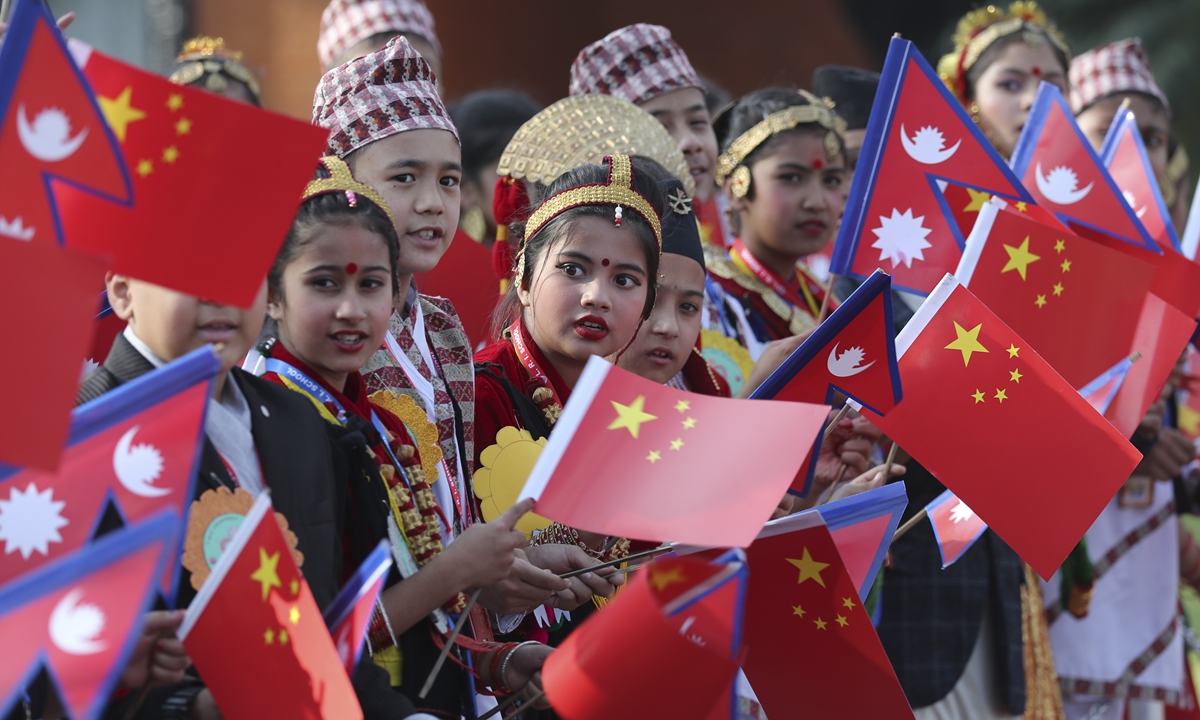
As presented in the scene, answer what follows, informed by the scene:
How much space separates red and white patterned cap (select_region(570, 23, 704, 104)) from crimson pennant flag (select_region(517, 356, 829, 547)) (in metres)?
2.51

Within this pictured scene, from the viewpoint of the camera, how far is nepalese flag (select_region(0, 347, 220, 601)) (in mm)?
1773

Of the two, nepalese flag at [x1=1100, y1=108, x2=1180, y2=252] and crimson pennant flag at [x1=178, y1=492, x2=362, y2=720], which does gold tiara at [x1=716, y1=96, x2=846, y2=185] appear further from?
crimson pennant flag at [x1=178, y1=492, x2=362, y2=720]

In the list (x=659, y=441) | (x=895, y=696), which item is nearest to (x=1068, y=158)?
(x=895, y=696)

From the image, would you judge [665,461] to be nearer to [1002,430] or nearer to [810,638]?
[810,638]

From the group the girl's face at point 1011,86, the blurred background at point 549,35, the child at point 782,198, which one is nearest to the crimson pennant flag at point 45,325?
the child at point 782,198

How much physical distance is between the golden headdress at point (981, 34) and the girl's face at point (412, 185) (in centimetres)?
298

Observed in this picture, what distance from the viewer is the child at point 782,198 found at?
14.2 feet

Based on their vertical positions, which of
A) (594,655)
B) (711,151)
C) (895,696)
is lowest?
(895,696)

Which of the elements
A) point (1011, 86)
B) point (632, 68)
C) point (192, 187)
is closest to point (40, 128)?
point (192, 187)

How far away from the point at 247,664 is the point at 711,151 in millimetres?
3127

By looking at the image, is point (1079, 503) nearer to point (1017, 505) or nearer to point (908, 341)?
point (1017, 505)

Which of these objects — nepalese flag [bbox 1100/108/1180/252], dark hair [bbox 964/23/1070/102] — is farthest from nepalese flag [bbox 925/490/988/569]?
dark hair [bbox 964/23/1070/102]

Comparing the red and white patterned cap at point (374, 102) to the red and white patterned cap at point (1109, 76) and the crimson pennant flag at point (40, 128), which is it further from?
the red and white patterned cap at point (1109, 76)

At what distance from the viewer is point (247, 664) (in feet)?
6.21
